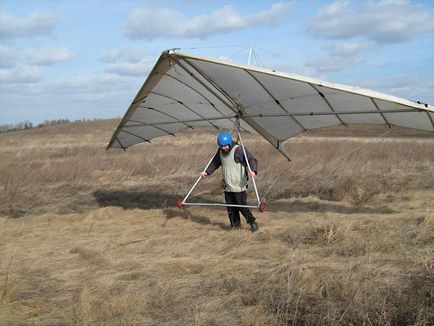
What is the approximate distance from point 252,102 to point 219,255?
10.5ft

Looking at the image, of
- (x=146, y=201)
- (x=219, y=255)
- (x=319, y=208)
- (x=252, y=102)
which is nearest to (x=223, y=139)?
(x=252, y=102)

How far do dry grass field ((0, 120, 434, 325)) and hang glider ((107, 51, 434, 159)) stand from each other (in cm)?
169

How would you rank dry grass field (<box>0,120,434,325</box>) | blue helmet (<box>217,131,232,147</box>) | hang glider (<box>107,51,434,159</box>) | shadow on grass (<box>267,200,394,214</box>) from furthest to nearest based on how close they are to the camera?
shadow on grass (<box>267,200,394,214</box>)
blue helmet (<box>217,131,232,147</box>)
hang glider (<box>107,51,434,159</box>)
dry grass field (<box>0,120,434,325</box>)

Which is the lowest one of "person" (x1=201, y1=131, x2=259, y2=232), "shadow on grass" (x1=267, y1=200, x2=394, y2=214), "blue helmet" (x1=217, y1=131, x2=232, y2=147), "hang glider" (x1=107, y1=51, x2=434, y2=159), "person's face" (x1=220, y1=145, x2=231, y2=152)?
"shadow on grass" (x1=267, y1=200, x2=394, y2=214)

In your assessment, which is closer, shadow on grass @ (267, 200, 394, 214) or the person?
the person

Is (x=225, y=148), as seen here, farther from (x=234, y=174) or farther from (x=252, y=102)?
(x=252, y=102)

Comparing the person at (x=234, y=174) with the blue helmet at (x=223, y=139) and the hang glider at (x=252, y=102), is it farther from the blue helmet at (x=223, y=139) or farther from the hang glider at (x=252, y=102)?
the hang glider at (x=252, y=102)

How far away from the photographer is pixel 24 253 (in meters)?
6.80

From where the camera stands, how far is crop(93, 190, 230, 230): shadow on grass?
9.37 metres

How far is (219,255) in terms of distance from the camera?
6.14m

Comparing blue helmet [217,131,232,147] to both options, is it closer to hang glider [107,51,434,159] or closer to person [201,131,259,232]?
person [201,131,259,232]

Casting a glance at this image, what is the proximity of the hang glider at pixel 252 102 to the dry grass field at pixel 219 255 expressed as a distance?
1.69 m

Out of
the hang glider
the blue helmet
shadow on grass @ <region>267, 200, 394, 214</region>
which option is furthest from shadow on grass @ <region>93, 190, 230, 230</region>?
the blue helmet

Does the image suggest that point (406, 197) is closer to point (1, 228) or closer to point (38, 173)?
point (1, 228)
